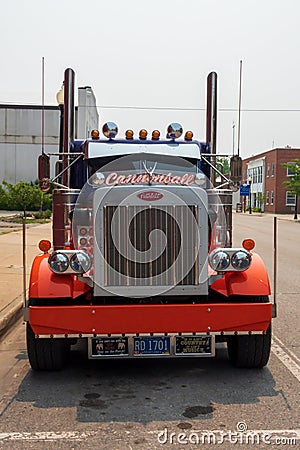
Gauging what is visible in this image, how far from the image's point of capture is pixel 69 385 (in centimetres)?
567

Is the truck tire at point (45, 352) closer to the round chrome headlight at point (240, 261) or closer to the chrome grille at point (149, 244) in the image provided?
the chrome grille at point (149, 244)

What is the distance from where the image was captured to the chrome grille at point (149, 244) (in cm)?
553

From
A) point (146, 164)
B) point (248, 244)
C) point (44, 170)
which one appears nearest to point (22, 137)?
point (44, 170)

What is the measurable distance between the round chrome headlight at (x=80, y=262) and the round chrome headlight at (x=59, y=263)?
0.18 ft

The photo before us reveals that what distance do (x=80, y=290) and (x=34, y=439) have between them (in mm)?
1571

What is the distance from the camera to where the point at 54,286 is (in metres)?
5.63

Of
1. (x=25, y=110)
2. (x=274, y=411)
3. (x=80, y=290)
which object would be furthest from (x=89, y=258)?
(x=25, y=110)

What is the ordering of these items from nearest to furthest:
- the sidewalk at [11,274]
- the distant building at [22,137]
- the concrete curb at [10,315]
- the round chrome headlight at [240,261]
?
1. the round chrome headlight at [240,261]
2. the concrete curb at [10,315]
3. the sidewalk at [11,274]
4. the distant building at [22,137]

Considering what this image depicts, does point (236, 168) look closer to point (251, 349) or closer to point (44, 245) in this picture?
point (251, 349)

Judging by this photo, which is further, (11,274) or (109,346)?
(11,274)

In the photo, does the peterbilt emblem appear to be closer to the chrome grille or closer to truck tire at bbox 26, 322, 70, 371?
the chrome grille

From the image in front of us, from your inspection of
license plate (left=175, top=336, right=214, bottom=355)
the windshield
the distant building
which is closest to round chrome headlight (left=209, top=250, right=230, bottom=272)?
license plate (left=175, top=336, right=214, bottom=355)

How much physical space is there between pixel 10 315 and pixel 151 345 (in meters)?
3.38

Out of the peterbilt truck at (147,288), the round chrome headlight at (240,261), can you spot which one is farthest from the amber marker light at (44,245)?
the round chrome headlight at (240,261)
